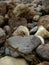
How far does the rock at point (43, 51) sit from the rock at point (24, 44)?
10cm

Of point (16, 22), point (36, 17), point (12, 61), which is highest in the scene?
point (12, 61)

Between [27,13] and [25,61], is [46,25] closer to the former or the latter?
[27,13]

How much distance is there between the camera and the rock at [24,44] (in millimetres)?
3174

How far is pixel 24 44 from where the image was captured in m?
3.25

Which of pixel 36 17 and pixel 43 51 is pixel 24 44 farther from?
pixel 36 17

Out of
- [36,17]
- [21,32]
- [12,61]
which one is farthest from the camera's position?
[36,17]

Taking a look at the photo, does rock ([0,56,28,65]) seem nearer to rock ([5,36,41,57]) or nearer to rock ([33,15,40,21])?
rock ([5,36,41,57])

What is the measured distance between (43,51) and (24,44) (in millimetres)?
323

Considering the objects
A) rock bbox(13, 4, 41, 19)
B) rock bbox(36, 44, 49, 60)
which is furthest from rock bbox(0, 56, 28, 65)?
rock bbox(13, 4, 41, 19)

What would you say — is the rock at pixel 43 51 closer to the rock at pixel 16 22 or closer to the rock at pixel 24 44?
the rock at pixel 24 44

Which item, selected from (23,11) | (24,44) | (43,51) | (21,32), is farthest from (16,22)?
(43,51)

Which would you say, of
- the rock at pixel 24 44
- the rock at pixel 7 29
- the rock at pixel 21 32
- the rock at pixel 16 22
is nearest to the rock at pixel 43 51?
the rock at pixel 24 44

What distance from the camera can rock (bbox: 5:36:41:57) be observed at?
3174 mm

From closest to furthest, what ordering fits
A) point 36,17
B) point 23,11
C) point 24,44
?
point 24,44, point 23,11, point 36,17
